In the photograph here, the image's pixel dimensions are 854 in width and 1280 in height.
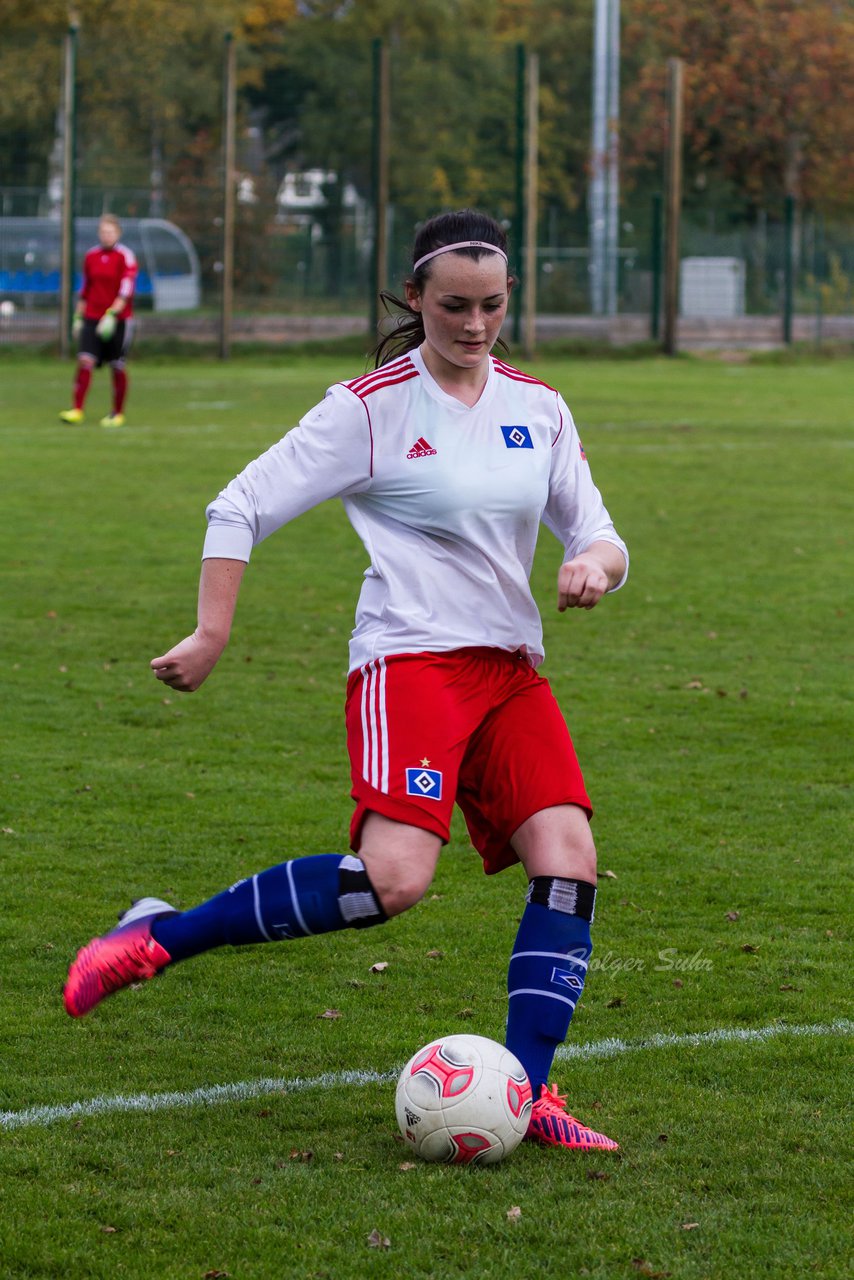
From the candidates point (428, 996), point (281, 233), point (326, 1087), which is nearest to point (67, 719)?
point (428, 996)

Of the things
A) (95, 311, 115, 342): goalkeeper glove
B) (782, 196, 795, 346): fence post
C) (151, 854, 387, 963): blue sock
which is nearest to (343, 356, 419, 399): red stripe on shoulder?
(151, 854, 387, 963): blue sock

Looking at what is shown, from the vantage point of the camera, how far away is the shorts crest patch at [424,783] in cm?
382

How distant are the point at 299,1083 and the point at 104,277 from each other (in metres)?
17.1

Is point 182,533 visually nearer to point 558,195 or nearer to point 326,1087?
point 326,1087

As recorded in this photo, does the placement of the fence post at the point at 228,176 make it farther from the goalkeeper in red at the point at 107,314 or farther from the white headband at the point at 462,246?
the white headband at the point at 462,246

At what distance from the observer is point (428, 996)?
4.74 meters

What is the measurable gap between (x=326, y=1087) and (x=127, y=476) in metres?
12.5

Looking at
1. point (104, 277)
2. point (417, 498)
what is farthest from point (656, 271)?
point (417, 498)

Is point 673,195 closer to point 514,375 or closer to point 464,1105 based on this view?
point 514,375

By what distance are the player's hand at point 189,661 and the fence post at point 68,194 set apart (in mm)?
26652

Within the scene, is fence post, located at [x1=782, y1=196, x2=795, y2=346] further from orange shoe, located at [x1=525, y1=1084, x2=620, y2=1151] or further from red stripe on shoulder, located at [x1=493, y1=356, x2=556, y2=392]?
orange shoe, located at [x1=525, y1=1084, x2=620, y2=1151]

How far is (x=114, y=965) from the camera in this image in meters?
3.90

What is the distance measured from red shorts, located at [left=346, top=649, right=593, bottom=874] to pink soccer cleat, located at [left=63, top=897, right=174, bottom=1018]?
486mm

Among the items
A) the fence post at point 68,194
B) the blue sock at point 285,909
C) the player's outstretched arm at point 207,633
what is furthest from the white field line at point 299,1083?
the fence post at point 68,194
